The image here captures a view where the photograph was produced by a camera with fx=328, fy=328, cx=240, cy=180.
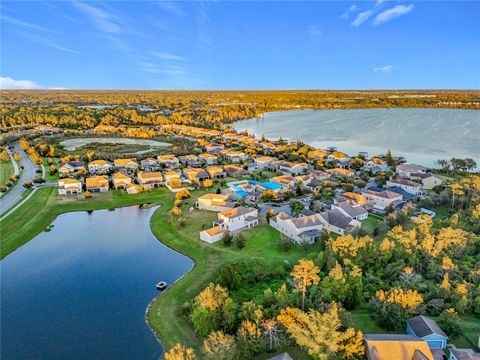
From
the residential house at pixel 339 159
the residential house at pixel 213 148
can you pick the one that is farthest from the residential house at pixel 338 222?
the residential house at pixel 213 148

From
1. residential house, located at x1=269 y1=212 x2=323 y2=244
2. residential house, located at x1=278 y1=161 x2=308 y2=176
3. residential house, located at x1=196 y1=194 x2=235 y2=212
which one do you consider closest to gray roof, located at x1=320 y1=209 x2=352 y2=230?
residential house, located at x1=269 y1=212 x2=323 y2=244

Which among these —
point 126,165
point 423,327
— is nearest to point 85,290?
point 423,327

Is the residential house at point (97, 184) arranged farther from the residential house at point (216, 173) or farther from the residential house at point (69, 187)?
the residential house at point (216, 173)

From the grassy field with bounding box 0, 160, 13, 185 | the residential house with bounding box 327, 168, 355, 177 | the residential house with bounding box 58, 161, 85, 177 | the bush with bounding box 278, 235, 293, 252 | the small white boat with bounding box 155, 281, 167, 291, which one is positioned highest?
the residential house with bounding box 58, 161, 85, 177

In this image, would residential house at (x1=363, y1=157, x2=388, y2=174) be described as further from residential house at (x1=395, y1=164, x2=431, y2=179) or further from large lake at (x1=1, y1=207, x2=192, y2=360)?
large lake at (x1=1, y1=207, x2=192, y2=360)

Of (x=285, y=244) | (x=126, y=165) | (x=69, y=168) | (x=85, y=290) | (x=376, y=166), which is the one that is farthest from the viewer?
(x=126, y=165)

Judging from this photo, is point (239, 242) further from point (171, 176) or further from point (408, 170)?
point (408, 170)

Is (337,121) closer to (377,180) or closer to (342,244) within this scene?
(377,180)
